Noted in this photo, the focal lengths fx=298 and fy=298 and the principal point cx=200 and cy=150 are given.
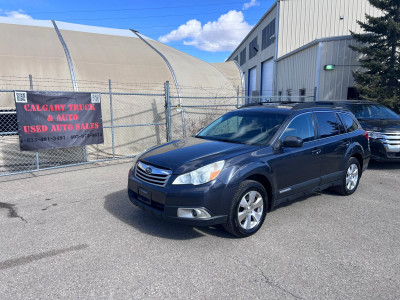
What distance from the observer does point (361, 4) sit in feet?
69.3

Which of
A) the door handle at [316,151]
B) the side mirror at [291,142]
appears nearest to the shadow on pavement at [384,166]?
the door handle at [316,151]

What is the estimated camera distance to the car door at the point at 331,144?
4.91 meters

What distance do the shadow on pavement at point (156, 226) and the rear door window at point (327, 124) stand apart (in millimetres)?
2431

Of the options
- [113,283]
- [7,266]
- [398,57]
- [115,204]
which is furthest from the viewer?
[398,57]

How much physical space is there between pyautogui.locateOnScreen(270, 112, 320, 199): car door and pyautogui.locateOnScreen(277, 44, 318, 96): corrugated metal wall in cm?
1047

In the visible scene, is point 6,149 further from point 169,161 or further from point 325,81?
point 325,81

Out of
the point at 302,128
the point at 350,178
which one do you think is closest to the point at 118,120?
the point at 302,128

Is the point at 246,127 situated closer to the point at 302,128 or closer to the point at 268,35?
the point at 302,128

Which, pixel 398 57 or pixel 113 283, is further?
pixel 398 57

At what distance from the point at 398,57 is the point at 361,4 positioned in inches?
433

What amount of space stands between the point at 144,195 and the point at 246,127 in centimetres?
193

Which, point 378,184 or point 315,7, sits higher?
point 315,7

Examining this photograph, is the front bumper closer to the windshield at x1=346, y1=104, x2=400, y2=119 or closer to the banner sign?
the banner sign

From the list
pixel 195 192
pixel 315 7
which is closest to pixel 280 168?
pixel 195 192
